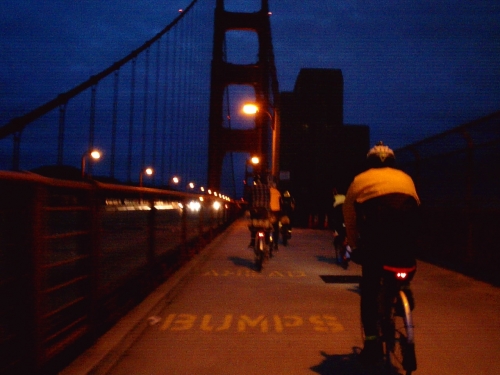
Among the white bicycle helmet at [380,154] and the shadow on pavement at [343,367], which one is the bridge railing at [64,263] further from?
the white bicycle helmet at [380,154]

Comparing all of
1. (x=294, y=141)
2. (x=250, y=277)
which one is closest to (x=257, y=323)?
(x=250, y=277)

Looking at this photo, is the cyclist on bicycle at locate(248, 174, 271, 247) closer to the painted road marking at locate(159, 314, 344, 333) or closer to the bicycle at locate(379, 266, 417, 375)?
the painted road marking at locate(159, 314, 344, 333)

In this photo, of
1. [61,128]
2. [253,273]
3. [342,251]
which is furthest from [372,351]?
[61,128]

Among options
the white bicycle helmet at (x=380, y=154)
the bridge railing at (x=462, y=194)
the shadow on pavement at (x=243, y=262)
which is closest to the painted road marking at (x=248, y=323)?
the white bicycle helmet at (x=380, y=154)

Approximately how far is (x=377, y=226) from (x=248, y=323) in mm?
2173

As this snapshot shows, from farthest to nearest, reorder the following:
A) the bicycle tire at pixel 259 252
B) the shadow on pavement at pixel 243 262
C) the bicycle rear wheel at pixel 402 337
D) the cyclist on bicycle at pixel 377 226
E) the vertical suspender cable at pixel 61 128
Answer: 1. the vertical suspender cable at pixel 61 128
2. the shadow on pavement at pixel 243 262
3. the bicycle tire at pixel 259 252
4. the cyclist on bicycle at pixel 377 226
5. the bicycle rear wheel at pixel 402 337

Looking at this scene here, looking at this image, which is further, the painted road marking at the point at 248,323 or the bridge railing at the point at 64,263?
the painted road marking at the point at 248,323

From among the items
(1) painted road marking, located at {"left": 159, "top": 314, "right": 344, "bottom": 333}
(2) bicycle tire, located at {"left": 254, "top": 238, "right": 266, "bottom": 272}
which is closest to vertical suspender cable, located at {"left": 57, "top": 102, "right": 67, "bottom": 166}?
(2) bicycle tire, located at {"left": 254, "top": 238, "right": 266, "bottom": 272}

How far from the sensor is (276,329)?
207 inches

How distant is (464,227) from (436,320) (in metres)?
3.98

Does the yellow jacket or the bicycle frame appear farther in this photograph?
the bicycle frame

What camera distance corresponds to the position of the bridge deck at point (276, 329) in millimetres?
4180

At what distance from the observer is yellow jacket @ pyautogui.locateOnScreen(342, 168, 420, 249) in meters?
3.76

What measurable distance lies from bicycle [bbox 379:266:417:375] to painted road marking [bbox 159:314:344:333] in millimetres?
1408
